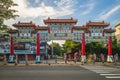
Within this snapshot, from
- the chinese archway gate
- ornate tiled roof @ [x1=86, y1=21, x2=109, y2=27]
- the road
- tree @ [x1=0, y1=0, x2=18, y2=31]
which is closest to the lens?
the road

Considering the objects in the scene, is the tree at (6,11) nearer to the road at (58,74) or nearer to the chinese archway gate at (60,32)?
the road at (58,74)

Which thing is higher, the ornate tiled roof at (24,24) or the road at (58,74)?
the ornate tiled roof at (24,24)

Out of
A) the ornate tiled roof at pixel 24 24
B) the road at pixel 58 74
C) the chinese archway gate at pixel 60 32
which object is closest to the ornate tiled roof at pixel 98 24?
the chinese archway gate at pixel 60 32

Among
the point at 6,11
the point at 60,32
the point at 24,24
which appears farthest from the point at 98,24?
the point at 6,11

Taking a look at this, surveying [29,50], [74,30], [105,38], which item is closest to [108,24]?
[105,38]

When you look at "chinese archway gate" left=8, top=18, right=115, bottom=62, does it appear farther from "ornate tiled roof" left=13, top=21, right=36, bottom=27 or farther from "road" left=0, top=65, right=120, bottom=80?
"road" left=0, top=65, right=120, bottom=80

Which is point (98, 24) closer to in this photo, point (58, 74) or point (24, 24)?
point (24, 24)

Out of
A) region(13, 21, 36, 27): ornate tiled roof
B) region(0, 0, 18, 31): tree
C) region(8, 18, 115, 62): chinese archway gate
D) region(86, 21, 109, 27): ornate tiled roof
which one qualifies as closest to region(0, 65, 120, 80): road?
region(0, 0, 18, 31): tree

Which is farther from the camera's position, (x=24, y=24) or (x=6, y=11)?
(x=24, y=24)

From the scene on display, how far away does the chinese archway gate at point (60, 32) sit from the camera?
142ft

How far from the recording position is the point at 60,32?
4347 cm

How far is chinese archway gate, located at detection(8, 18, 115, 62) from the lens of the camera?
142 ft

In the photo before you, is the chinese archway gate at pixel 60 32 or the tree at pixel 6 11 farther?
the chinese archway gate at pixel 60 32

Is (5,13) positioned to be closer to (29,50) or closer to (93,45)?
(93,45)
